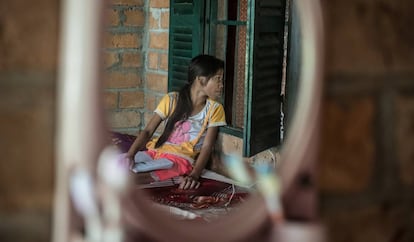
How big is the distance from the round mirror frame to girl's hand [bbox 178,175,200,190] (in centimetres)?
129

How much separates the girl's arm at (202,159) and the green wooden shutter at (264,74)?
0.20m

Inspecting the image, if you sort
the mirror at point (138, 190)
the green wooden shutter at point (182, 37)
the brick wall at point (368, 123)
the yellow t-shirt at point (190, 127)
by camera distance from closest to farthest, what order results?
the mirror at point (138, 190)
the brick wall at point (368, 123)
the yellow t-shirt at point (190, 127)
the green wooden shutter at point (182, 37)

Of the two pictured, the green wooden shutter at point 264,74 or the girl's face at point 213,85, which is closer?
the green wooden shutter at point 264,74

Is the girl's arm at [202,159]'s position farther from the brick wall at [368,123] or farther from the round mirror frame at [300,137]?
the round mirror frame at [300,137]

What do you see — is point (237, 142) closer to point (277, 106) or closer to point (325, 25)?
point (277, 106)

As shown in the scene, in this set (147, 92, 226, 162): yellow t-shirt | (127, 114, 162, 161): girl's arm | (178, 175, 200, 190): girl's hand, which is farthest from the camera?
(147, 92, 226, 162): yellow t-shirt

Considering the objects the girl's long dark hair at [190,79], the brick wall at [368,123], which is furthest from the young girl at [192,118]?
the brick wall at [368,123]

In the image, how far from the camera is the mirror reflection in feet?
6.45

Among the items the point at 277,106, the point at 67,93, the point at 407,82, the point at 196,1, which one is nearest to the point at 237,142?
the point at 277,106

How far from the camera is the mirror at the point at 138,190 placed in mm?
526

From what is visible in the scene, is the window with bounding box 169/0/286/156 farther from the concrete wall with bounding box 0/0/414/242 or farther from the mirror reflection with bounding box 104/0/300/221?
the concrete wall with bounding box 0/0/414/242

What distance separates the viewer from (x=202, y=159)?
2.17 meters

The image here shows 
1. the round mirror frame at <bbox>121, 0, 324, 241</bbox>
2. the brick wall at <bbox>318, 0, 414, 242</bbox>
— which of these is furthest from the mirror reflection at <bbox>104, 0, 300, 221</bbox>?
the round mirror frame at <bbox>121, 0, 324, 241</bbox>

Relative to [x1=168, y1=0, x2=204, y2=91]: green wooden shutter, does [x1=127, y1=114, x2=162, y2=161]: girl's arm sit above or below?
below
